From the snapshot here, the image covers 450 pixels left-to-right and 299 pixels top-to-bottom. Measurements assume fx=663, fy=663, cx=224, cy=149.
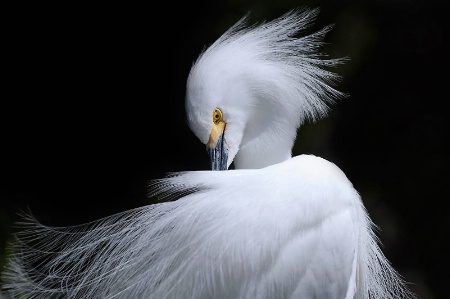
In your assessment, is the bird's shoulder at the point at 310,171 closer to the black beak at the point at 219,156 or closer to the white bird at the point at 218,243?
the white bird at the point at 218,243

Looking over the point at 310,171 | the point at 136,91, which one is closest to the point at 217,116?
the point at 310,171

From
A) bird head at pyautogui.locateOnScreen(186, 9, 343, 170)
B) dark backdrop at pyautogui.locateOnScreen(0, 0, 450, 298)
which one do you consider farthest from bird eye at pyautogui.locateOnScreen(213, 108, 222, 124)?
dark backdrop at pyautogui.locateOnScreen(0, 0, 450, 298)

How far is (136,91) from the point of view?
225 centimetres

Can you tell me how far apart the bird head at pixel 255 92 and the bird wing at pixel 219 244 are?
209 millimetres

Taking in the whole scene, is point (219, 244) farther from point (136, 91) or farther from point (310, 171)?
point (136, 91)

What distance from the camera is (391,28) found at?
2.50 m

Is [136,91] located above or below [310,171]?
above

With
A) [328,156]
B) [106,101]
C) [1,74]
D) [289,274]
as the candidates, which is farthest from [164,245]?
[328,156]

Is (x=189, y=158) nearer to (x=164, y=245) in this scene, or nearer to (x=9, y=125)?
(x=9, y=125)

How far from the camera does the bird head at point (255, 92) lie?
1.51m

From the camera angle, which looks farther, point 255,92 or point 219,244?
point 255,92

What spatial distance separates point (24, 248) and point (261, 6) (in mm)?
1254

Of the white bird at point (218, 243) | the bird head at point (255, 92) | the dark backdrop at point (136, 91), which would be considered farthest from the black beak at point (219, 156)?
the dark backdrop at point (136, 91)

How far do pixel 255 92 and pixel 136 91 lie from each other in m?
0.81
